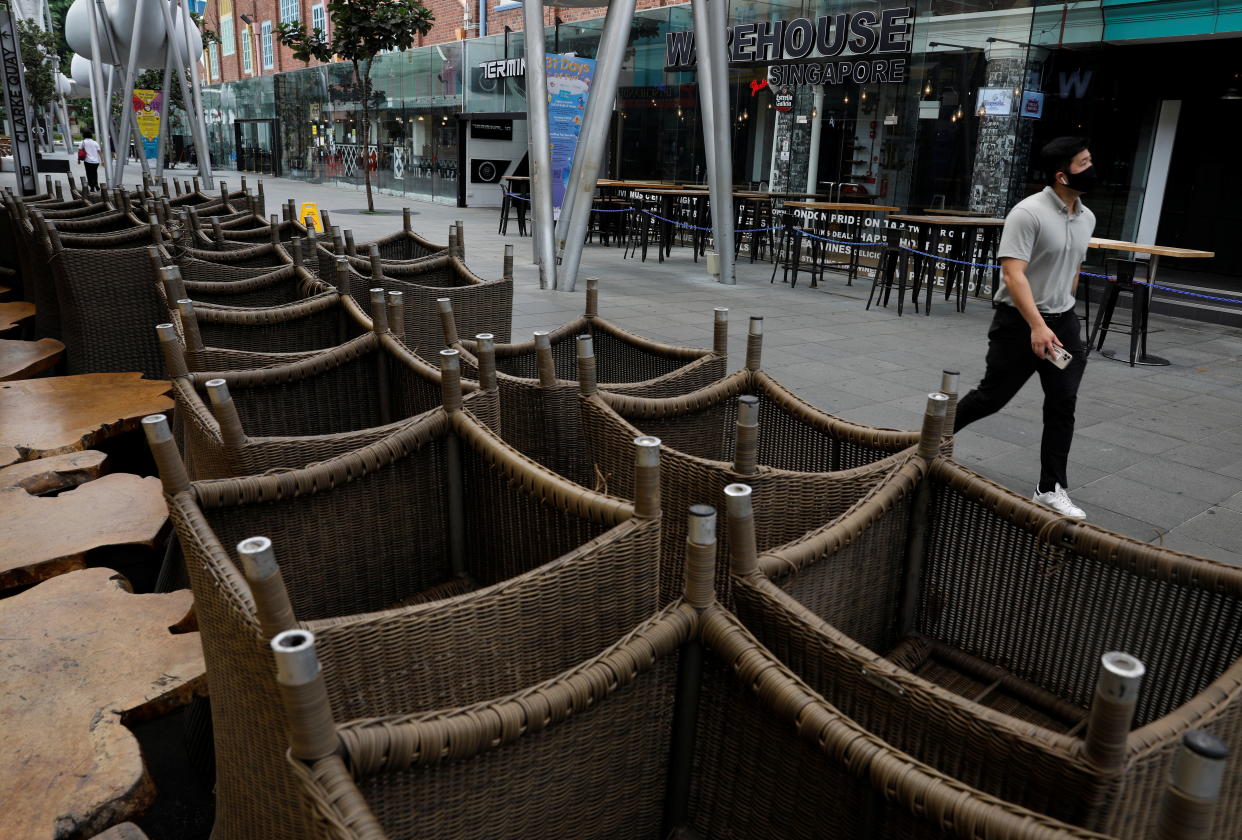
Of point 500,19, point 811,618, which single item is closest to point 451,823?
point 811,618

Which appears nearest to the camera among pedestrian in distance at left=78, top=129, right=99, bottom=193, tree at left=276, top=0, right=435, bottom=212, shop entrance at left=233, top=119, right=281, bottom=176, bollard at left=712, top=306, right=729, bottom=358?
bollard at left=712, top=306, right=729, bottom=358

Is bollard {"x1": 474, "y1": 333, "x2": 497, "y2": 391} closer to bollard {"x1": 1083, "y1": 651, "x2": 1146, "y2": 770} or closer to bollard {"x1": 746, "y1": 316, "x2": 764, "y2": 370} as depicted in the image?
bollard {"x1": 746, "y1": 316, "x2": 764, "y2": 370}

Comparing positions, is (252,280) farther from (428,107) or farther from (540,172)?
(428,107)

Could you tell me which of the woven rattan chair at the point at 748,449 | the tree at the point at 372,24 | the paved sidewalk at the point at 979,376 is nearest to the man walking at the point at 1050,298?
the paved sidewalk at the point at 979,376

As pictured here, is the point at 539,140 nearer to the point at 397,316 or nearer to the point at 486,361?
the point at 397,316

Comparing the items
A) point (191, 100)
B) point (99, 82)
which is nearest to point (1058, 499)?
point (191, 100)

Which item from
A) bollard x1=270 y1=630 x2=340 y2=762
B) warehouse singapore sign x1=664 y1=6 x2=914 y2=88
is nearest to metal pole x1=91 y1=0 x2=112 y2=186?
warehouse singapore sign x1=664 y1=6 x2=914 y2=88

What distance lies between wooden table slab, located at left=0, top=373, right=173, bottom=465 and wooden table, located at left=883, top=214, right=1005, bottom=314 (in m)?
7.07

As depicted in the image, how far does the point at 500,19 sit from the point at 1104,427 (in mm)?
22145

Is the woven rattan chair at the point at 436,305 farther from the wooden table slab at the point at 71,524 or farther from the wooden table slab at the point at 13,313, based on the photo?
the wooden table slab at the point at 13,313

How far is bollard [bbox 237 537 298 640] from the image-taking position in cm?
103

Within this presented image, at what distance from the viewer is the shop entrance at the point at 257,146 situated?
3200 cm

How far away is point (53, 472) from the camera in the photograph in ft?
9.36

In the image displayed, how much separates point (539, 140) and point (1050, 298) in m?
6.67
